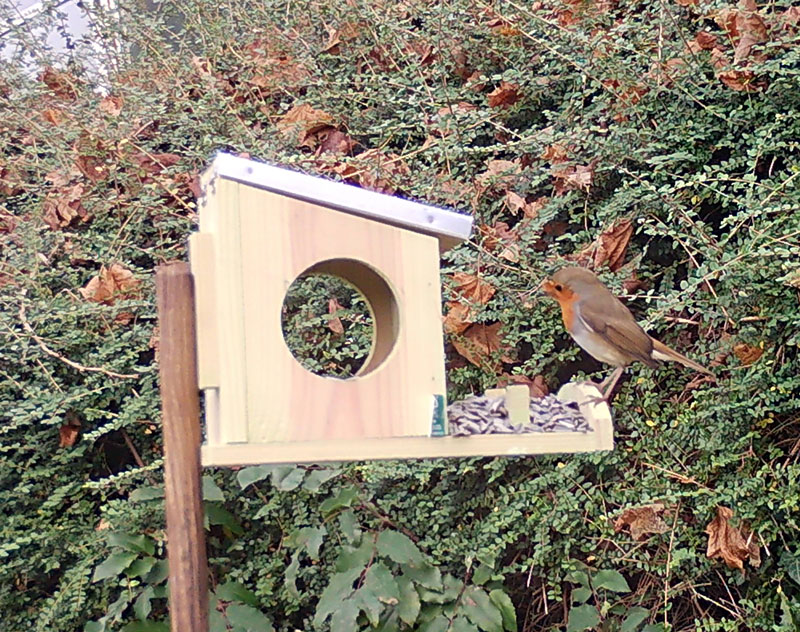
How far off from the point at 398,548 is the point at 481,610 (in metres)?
0.24

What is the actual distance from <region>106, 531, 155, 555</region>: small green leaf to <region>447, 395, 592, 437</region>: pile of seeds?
4.27ft

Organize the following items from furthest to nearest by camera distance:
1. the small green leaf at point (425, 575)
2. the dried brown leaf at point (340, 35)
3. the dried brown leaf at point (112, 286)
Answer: the dried brown leaf at point (340, 35) < the dried brown leaf at point (112, 286) < the small green leaf at point (425, 575)

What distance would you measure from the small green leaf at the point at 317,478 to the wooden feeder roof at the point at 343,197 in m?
1.05

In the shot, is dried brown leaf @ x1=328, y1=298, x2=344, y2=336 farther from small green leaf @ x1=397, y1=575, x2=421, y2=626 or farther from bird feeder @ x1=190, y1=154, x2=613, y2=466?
bird feeder @ x1=190, y1=154, x2=613, y2=466

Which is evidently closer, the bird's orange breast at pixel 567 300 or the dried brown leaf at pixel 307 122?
the bird's orange breast at pixel 567 300

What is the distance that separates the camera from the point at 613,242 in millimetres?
2250

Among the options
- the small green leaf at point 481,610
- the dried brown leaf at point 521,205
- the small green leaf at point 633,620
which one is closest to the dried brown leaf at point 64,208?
the dried brown leaf at point 521,205

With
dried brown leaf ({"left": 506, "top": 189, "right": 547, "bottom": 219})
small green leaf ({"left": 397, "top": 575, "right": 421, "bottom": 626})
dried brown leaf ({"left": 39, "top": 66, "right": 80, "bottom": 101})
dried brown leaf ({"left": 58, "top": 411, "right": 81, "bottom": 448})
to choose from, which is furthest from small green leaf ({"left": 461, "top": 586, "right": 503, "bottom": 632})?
dried brown leaf ({"left": 39, "top": 66, "right": 80, "bottom": 101})

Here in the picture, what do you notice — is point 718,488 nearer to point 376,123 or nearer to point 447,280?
point 447,280

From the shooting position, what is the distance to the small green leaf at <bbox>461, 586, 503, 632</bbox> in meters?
2.07

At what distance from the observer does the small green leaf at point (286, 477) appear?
7.18ft

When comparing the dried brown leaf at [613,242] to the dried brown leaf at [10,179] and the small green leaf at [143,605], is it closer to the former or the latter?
the small green leaf at [143,605]

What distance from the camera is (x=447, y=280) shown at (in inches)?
90.9

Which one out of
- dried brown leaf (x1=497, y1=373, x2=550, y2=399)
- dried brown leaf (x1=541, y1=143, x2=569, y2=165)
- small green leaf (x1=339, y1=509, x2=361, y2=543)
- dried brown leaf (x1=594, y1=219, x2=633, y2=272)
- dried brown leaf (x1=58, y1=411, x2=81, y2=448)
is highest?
dried brown leaf (x1=541, y1=143, x2=569, y2=165)
